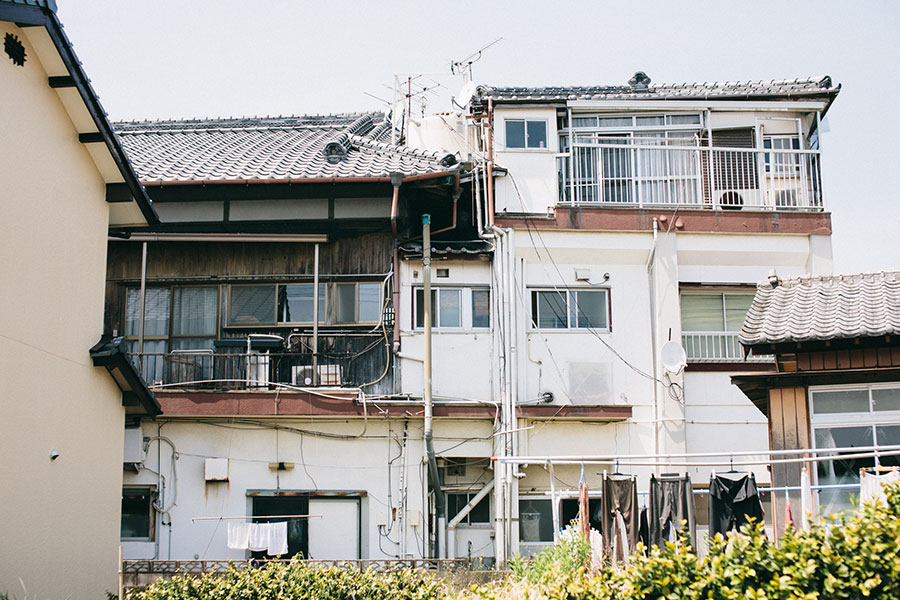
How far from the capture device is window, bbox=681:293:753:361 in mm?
18562

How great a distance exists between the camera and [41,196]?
12039 millimetres

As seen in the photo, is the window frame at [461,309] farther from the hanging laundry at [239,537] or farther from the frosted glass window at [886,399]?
the frosted glass window at [886,399]

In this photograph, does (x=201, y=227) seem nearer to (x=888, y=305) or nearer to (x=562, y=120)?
(x=562, y=120)

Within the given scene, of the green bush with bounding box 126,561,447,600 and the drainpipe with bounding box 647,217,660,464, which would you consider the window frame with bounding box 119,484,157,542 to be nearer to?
the green bush with bounding box 126,561,447,600

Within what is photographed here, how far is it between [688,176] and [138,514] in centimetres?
1224

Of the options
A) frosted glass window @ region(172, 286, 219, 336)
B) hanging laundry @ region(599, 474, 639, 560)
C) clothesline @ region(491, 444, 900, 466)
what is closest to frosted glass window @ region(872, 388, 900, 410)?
clothesline @ region(491, 444, 900, 466)

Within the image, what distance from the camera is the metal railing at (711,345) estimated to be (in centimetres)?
1853

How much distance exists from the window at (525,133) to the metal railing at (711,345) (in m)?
4.73

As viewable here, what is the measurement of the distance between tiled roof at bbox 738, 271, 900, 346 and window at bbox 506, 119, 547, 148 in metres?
6.21

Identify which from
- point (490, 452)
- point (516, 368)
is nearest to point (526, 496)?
point (490, 452)

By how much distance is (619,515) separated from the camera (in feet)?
41.0

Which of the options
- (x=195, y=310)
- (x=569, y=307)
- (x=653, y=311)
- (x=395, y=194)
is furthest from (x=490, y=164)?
(x=195, y=310)

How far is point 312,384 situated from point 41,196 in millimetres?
6630

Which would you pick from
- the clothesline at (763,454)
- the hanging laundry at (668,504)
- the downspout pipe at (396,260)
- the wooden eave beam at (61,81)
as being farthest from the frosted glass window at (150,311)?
the hanging laundry at (668,504)
